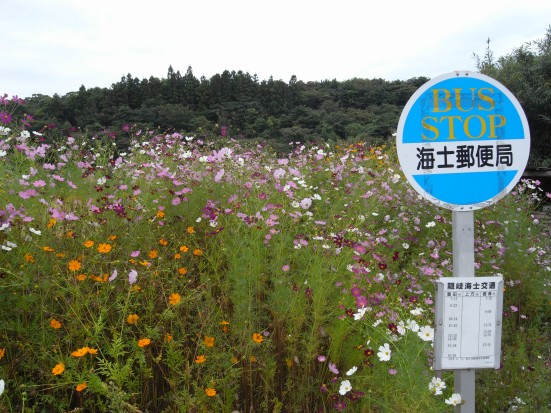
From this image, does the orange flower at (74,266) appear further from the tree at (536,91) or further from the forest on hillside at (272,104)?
the tree at (536,91)

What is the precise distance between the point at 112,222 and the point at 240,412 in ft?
4.67

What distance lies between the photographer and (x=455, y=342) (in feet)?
6.72

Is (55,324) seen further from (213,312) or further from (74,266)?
(213,312)

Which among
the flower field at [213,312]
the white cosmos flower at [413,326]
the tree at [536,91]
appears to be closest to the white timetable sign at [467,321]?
the flower field at [213,312]

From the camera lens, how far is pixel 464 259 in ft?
6.83

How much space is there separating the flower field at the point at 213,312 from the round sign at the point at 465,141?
0.68 m

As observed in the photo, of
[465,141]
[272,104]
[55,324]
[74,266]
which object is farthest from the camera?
[272,104]

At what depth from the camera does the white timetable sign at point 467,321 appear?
2.04m

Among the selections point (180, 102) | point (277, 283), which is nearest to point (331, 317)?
point (277, 283)

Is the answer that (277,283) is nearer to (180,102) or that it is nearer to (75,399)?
(75,399)

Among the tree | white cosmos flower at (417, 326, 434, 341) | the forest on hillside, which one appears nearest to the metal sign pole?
white cosmos flower at (417, 326, 434, 341)

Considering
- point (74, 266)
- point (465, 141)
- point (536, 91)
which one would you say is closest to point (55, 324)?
point (74, 266)

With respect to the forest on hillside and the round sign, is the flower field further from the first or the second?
the forest on hillside

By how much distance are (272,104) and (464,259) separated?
52.2 ft
